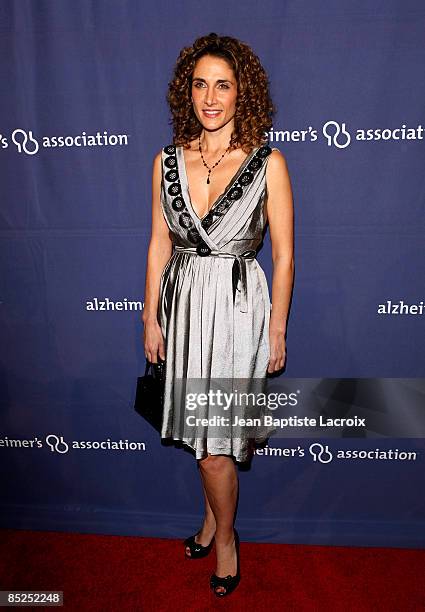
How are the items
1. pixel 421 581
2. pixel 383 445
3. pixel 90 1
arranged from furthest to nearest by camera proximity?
pixel 383 445
pixel 421 581
pixel 90 1

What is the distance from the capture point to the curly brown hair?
6.38ft

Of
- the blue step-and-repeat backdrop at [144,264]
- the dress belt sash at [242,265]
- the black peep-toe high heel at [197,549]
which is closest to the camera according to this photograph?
the dress belt sash at [242,265]

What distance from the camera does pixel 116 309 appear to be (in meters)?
2.58

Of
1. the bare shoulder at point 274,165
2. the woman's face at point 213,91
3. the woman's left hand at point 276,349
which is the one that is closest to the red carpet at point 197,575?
the woman's left hand at point 276,349

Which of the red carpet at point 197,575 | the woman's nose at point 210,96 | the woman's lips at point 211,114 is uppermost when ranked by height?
the woman's nose at point 210,96

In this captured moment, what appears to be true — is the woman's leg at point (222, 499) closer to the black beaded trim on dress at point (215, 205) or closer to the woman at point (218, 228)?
the woman at point (218, 228)

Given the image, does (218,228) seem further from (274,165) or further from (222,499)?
(222,499)

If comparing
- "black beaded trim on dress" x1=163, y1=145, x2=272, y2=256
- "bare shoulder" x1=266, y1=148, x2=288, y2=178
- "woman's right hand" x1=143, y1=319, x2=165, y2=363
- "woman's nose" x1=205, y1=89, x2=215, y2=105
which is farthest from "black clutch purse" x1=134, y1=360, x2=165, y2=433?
"woman's nose" x1=205, y1=89, x2=215, y2=105

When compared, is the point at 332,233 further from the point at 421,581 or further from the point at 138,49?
the point at 421,581

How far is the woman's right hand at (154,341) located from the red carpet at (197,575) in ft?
3.36

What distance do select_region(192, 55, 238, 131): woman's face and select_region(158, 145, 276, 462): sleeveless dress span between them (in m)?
0.18

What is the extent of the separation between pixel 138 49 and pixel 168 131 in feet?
1.13

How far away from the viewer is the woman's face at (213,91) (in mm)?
1922

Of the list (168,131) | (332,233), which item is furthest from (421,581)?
(168,131)
